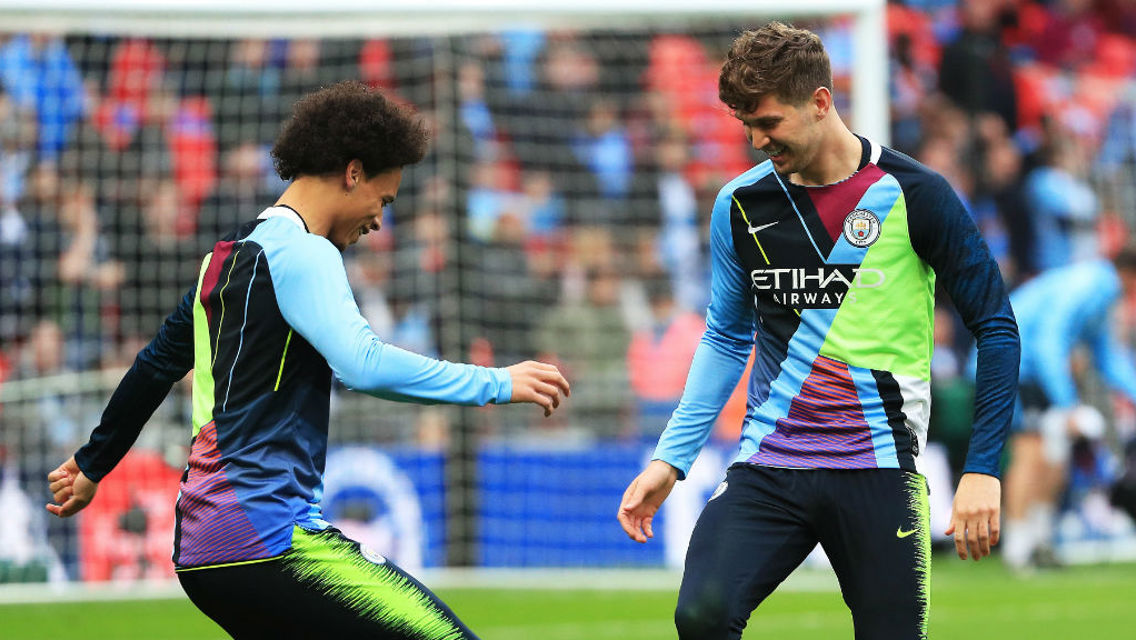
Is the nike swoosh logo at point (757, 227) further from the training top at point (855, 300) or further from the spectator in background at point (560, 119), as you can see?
the spectator in background at point (560, 119)

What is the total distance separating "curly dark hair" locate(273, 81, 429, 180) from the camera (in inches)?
161

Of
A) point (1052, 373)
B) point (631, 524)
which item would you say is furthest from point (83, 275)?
point (631, 524)

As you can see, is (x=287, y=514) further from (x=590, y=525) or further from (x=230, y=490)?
(x=590, y=525)

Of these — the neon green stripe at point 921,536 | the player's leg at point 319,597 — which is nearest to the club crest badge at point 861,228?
the neon green stripe at point 921,536

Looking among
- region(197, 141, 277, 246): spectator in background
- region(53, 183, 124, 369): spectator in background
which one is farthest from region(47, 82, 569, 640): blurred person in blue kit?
region(197, 141, 277, 246): spectator in background

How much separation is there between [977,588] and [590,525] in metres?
2.80

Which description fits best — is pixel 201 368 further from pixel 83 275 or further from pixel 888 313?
pixel 83 275

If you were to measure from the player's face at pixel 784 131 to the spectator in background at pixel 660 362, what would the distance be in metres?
8.04

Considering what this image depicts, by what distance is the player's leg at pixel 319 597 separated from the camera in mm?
3859

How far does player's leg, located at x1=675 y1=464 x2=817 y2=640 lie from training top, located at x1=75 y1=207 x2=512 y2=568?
Result: 0.77m

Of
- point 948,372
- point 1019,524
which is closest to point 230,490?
point 1019,524

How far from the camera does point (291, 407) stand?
3951 millimetres

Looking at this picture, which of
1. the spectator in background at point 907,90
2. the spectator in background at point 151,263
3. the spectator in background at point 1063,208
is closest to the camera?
the spectator in background at point 151,263

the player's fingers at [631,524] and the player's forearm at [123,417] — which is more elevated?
the player's forearm at [123,417]
